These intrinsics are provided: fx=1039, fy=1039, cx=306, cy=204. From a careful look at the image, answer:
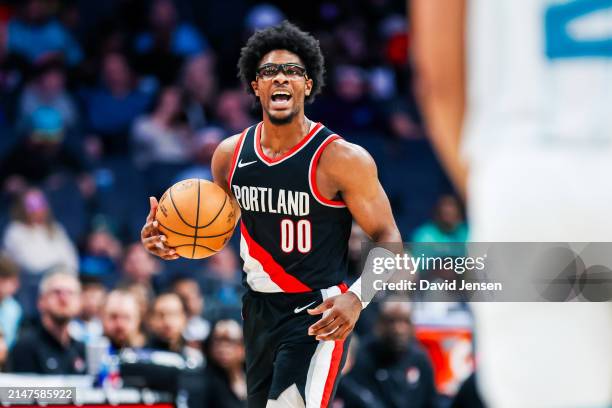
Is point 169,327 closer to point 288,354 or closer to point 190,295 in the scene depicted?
point 190,295

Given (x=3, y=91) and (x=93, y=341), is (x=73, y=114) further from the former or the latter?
(x=93, y=341)

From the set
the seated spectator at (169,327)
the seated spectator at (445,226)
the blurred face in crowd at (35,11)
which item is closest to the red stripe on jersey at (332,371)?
the seated spectator at (169,327)

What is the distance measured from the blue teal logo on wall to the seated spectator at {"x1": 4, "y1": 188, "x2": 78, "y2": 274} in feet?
24.8

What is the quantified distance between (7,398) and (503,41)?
442cm

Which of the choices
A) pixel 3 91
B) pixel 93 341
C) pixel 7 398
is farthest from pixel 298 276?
pixel 3 91

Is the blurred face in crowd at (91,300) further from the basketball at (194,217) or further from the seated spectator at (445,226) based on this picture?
the basketball at (194,217)

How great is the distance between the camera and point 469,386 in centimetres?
678

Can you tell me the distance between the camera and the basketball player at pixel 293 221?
14.2 ft


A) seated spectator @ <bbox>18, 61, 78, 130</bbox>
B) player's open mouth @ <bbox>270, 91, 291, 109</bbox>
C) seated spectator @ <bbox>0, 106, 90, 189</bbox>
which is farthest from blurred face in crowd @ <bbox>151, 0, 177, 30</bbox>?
player's open mouth @ <bbox>270, 91, 291, 109</bbox>

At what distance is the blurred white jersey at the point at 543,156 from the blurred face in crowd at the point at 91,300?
6122 mm

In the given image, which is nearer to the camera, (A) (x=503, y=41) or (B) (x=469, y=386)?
(A) (x=503, y=41)

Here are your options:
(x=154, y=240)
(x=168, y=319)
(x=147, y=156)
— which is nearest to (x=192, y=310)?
(x=168, y=319)

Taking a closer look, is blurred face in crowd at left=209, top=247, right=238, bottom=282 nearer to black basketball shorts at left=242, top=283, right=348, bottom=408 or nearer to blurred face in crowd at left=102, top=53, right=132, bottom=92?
blurred face in crowd at left=102, top=53, right=132, bottom=92

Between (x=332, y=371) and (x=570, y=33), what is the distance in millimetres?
2692
